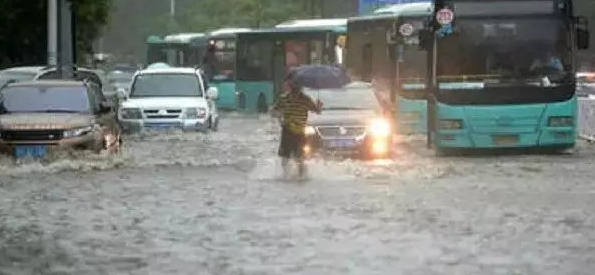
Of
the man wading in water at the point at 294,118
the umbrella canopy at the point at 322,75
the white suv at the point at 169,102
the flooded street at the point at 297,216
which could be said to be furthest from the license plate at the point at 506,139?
the umbrella canopy at the point at 322,75

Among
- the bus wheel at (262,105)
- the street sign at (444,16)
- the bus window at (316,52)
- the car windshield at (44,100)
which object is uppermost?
the street sign at (444,16)

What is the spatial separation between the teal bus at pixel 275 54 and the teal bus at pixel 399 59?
956 centimetres

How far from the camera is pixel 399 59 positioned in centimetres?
3206

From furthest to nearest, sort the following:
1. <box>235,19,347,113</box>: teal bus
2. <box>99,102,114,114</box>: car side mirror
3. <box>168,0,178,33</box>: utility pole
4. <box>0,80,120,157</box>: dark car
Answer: <box>168,0,178,33</box>: utility pole < <box>235,19,347,113</box>: teal bus < <box>99,102,114,114</box>: car side mirror < <box>0,80,120,157</box>: dark car

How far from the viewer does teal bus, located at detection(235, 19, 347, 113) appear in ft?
153

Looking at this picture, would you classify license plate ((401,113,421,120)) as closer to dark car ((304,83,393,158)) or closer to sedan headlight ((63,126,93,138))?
dark car ((304,83,393,158))

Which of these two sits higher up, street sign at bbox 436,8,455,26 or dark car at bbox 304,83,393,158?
street sign at bbox 436,8,455,26

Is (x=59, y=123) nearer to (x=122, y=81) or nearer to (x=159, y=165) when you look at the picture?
(x=159, y=165)

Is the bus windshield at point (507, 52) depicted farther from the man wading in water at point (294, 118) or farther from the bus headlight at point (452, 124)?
the man wading in water at point (294, 118)

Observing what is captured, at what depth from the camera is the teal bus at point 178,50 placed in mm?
61094

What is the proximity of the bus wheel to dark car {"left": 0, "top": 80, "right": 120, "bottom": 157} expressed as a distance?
78.2 feet

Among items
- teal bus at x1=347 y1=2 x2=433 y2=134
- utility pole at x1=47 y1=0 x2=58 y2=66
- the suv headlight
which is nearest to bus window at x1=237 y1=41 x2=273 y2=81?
utility pole at x1=47 y1=0 x2=58 y2=66

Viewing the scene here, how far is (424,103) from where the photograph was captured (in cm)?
3103

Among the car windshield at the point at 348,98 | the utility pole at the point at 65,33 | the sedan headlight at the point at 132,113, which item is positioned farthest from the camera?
the utility pole at the point at 65,33
